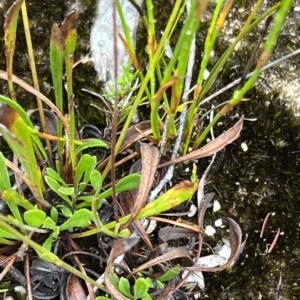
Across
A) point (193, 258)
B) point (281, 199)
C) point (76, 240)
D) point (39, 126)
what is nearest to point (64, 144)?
point (39, 126)

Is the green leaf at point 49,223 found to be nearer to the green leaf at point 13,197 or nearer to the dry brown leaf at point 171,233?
the green leaf at point 13,197

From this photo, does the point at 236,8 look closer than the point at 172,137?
No

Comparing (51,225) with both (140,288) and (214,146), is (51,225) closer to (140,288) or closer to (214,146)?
(140,288)

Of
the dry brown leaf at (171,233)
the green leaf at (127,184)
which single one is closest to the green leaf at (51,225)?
the green leaf at (127,184)

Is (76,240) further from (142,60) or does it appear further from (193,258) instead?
(142,60)

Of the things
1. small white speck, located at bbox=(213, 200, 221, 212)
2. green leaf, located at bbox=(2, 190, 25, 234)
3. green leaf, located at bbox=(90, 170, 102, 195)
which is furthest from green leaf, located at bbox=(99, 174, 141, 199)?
small white speck, located at bbox=(213, 200, 221, 212)
